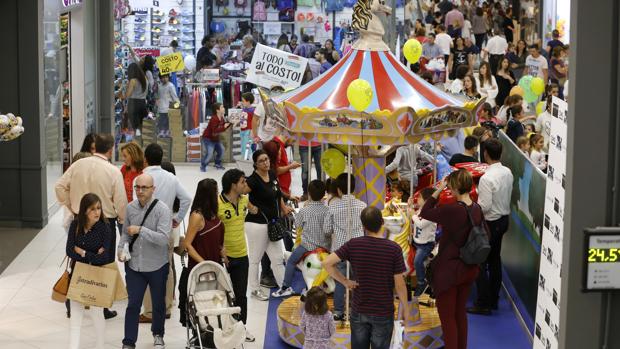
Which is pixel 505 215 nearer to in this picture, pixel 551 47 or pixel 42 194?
pixel 42 194

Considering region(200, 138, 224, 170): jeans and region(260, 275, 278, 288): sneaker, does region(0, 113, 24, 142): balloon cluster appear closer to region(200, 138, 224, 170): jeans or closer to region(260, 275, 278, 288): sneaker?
region(260, 275, 278, 288): sneaker

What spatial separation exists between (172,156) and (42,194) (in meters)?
5.46

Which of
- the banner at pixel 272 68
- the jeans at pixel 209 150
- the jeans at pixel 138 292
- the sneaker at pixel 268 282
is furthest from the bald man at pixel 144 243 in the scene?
the jeans at pixel 209 150

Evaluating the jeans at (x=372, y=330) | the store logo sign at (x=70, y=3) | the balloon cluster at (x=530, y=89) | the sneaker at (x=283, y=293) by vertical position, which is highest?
the store logo sign at (x=70, y=3)

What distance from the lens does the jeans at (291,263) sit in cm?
1105

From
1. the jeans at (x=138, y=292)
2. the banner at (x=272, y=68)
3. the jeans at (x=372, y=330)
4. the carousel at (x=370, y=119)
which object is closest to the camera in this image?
the jeans at (x=372, y=330)

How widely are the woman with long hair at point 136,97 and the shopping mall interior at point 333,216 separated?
2.56 metres

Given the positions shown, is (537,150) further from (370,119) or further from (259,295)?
(370,119)

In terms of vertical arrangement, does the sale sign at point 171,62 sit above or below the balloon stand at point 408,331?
above

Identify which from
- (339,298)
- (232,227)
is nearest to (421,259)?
(339,298)

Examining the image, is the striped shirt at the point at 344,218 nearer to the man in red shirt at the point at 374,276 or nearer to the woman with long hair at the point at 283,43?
the man in red shirt at the point at 374,276

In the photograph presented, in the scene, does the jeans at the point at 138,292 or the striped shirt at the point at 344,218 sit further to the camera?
the striped shirt at the point at 344,218

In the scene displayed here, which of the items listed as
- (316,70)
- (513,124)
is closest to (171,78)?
(316,70)

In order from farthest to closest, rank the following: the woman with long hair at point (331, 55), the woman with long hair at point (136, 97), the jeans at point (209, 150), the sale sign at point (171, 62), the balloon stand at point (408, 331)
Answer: the woman with long hair at point (331, 55)
the woman with long hair at point (136, 97)
the sale sign at point (171, 62)
the jeans at point (209, 150)
the balloon stand at point (408, 331)
